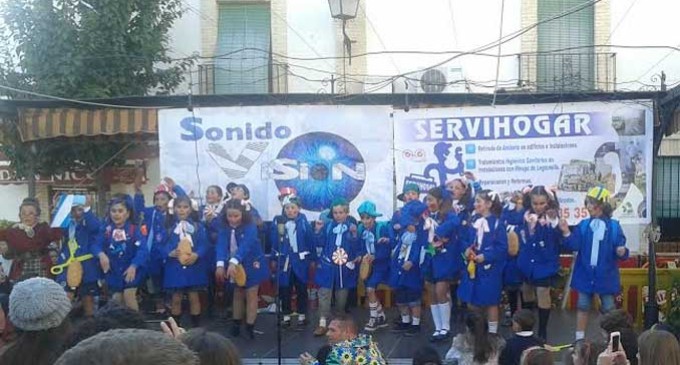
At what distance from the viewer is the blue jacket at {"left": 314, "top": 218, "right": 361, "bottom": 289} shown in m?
9.02

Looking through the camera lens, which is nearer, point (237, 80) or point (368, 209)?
point (368, 209)

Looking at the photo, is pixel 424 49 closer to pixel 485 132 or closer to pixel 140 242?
pixel 485 132

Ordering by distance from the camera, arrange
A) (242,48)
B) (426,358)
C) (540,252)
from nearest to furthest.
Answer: (426,358) < (540,252) < (242,48)

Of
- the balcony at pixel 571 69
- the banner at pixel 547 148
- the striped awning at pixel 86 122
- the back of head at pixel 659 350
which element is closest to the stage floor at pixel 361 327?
the banner at pixel 547 148

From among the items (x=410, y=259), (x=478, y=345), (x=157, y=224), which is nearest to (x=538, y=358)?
(x=478, y=345)

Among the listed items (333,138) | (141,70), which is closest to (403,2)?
(141,70)

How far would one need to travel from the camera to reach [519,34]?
13.2 m

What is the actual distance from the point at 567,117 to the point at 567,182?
0.71m

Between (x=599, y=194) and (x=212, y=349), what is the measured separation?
249 inches

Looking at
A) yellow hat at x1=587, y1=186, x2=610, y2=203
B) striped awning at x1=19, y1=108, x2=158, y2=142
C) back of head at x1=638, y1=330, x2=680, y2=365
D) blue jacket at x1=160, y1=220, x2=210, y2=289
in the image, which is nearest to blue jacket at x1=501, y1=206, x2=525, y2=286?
yellow hat at x1=587, y1=186, x2=610, y2=203

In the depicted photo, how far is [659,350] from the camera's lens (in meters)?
4.02

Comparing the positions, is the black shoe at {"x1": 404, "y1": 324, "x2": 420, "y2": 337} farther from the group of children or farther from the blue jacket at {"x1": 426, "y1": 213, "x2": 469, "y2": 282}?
the blue jacket at {"x1": 426, "y1": 213, "x2": 469, "y2": 282}

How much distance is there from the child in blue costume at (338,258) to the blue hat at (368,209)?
159mm

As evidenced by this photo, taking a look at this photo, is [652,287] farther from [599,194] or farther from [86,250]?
[86,250]
